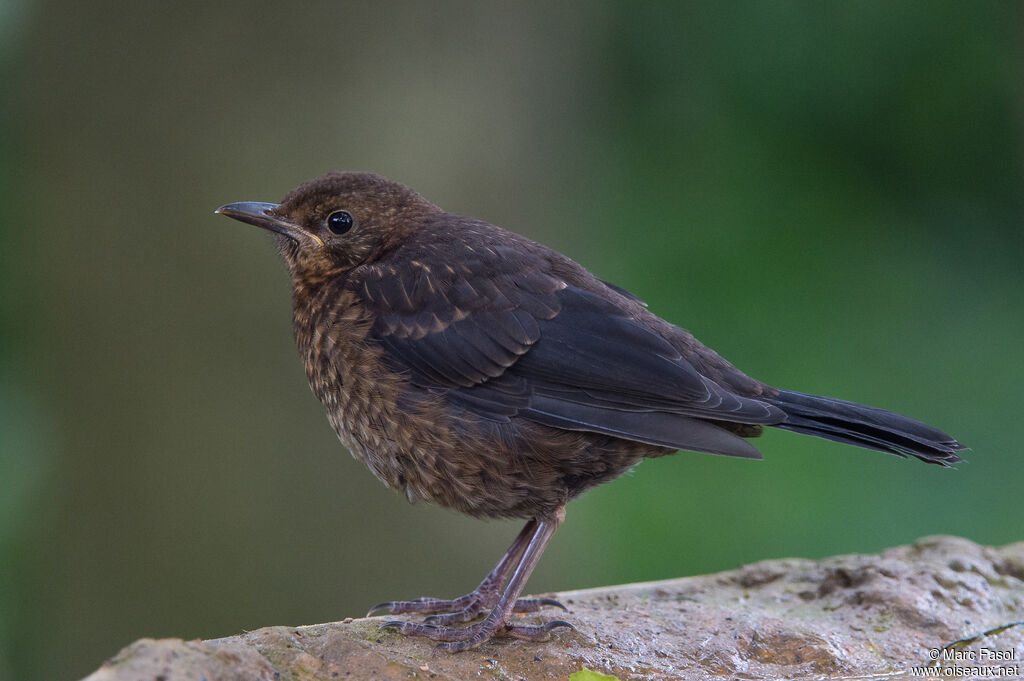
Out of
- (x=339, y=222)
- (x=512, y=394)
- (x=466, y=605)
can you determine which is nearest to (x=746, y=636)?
(x=466, y=605)

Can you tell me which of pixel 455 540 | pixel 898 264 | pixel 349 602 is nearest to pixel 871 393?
pixel 898 264

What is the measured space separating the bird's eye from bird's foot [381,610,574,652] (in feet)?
4.49

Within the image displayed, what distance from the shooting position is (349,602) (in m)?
5.62

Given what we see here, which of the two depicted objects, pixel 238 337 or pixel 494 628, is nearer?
pixel 494 628

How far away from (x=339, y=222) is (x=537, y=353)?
3.11 feet

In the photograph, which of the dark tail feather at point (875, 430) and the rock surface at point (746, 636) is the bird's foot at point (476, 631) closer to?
the rock surface at point (746, 636)

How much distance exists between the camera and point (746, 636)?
11.8 feet

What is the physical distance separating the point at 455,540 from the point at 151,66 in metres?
2.72

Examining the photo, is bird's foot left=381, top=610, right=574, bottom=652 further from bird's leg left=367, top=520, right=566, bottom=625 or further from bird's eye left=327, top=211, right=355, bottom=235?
bird's eye left=327, top=211, right=355, bottom=235

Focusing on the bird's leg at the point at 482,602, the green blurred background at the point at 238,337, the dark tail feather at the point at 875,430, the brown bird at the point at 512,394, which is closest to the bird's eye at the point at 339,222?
the brown bird at the point at 512,394

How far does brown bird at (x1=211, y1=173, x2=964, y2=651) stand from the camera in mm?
3402

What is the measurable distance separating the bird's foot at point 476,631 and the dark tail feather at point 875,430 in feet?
3.14

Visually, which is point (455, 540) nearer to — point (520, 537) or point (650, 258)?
point (520, 537)

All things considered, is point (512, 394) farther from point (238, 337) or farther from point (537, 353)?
point (238, 337)
